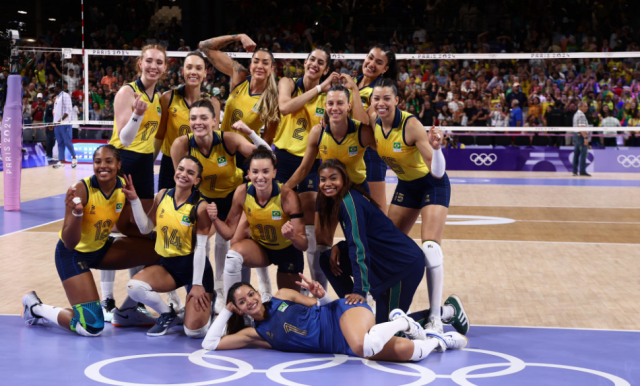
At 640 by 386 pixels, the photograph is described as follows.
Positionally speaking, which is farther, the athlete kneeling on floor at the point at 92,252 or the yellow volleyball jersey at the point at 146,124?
the yellow volleyball jersey at the point at 146,124

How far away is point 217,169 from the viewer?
527 cm

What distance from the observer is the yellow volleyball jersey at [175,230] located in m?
4.82

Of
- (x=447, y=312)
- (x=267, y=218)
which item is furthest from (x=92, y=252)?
(x=447, y=312)

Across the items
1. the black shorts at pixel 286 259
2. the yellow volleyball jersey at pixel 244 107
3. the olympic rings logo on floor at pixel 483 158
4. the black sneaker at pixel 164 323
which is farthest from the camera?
the olympic rings logo on floor at pixel 483 158

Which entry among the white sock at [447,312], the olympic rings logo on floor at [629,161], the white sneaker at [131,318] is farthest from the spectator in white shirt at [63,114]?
the olympic rings logo on floor at [629,161]

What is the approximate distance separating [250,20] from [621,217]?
16.8 m

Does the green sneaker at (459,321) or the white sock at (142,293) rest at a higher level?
the white sock at (142,293)

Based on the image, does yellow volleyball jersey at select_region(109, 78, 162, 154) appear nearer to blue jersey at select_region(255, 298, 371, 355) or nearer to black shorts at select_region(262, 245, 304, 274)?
black shorts at select_region(262, 245, 304, 274)

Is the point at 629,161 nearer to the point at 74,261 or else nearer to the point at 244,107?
the point at 244,107

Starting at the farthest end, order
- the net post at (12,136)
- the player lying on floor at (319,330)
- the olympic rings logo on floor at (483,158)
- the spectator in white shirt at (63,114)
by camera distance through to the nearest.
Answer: the olympic rings logo on floor at (483,158), the spectator in white shirt at (63,114), the net post at (12,136), the player lying on floor at (319,330)

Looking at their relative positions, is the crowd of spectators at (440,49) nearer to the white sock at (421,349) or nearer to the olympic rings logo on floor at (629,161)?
the olympic rings logo on floor at (629,161)

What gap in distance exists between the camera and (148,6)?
2452 cm

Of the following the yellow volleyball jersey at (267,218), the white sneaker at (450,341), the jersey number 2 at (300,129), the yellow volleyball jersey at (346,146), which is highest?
the jersey number 2 at (300,129)

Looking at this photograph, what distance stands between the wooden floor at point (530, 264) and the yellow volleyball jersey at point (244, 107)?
1657 mm
